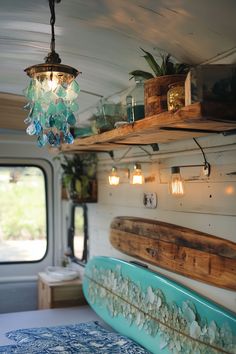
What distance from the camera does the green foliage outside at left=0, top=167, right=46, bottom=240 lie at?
16.1 feet

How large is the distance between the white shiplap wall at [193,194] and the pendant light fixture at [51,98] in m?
0.83

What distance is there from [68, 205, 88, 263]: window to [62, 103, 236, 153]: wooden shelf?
1646mm

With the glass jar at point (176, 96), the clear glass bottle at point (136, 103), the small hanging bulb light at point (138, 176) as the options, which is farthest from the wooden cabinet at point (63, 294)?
the glass jar at point (176, 96)

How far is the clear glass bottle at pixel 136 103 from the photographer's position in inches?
95.8

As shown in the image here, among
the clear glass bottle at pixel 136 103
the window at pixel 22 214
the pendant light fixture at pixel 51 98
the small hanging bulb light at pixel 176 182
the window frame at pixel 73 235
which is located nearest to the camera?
the pendant light fixture at pixel 51 98

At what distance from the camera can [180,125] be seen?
80.1 inches

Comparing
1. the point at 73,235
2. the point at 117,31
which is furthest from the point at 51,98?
the point at 73,235

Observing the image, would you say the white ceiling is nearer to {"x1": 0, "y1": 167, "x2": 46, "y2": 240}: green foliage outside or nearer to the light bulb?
the light bulb

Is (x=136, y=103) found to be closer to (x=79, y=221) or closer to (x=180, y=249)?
(x=180, y=249)

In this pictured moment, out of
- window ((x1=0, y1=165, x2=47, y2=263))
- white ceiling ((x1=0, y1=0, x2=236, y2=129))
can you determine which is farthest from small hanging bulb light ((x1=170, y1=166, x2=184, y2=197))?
window ((x1=0, y1=165, x2=47, y2=263))

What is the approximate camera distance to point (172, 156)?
9.34ft

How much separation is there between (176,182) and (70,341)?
128 cm

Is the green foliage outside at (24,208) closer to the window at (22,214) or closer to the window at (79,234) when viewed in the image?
the window at (22,214)

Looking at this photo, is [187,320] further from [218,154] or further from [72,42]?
[72,42]
